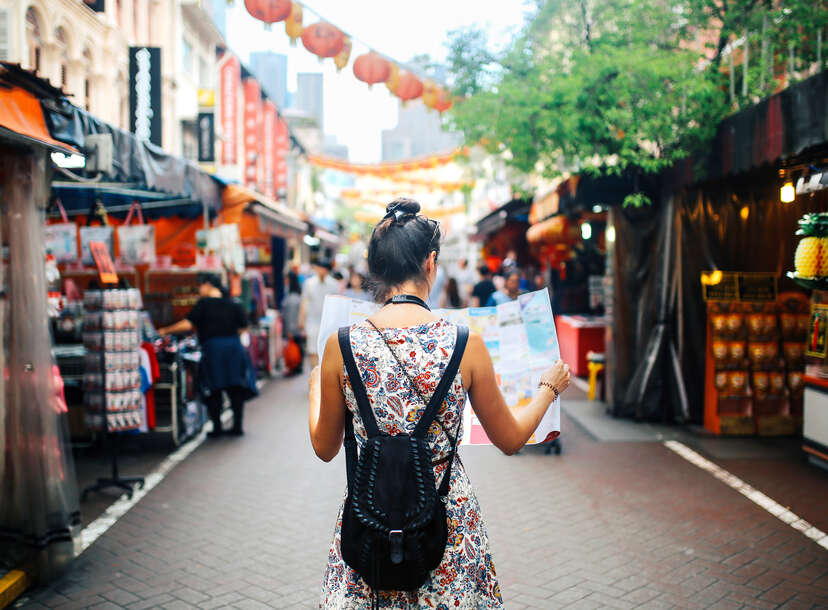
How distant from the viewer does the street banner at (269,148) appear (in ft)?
75.0

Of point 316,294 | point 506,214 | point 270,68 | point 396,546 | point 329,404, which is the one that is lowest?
point 396,546

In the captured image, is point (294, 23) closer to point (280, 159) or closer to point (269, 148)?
point (269, 148)

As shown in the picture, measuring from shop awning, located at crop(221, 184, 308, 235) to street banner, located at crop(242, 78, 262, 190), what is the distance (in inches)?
199

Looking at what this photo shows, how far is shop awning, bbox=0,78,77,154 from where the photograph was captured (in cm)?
415

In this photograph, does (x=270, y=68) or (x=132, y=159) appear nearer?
(x=132, y=159)

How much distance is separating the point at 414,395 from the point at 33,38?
34.8 ft

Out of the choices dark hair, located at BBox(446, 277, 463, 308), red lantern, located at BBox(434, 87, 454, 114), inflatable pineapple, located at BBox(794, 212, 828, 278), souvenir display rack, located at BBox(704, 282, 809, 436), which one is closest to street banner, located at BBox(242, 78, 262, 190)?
dark hair, located at BBox(446, 277, 463, 308)

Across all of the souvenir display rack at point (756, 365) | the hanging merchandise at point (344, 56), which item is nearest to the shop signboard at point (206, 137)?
the hanging merchandise at point (344, 56)

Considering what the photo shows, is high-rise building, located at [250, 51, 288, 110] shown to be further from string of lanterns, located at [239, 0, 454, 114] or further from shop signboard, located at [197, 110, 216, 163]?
string of lanterns, located at [239, 0, 454, 114]

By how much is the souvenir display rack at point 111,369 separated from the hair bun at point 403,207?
494 cm

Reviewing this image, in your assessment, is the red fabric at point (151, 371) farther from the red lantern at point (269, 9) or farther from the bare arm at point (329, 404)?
the bare arm at point (329, 404)

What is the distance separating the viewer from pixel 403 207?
2.28 metres

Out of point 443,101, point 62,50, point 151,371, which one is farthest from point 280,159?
point 151,371

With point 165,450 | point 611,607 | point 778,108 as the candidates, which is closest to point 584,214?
point 778,108
